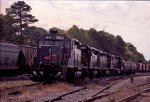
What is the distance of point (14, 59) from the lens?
24.7m

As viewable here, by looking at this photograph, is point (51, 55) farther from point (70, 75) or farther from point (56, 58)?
point (70, 75)


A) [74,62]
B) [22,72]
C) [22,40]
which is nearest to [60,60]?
[74,62]

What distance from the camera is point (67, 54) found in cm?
2309

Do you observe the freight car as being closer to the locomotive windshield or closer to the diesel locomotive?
the locomotive windshield

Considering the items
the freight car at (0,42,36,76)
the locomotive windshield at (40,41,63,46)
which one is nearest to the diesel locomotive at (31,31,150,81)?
the locomotive windshield at (40,41,63,46)

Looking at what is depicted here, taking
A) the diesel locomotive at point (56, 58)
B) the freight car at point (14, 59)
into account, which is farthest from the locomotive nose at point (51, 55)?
the freight car at point (14, 59)

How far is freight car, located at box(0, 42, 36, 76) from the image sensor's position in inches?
900

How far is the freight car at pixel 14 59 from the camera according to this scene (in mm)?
22859

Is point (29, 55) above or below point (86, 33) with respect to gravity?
below

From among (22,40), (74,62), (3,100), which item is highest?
(22,40)

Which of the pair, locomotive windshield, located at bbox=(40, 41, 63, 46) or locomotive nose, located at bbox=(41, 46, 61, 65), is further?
locomotive windshield, located at bbox=(40, 41, 63, 46)

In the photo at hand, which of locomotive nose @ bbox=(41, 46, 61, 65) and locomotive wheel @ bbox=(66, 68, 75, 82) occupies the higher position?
locomotive nose @ bbox=(41, 46, 61, 65)

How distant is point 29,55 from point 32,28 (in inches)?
1869

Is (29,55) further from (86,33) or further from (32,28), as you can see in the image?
(86,33)
